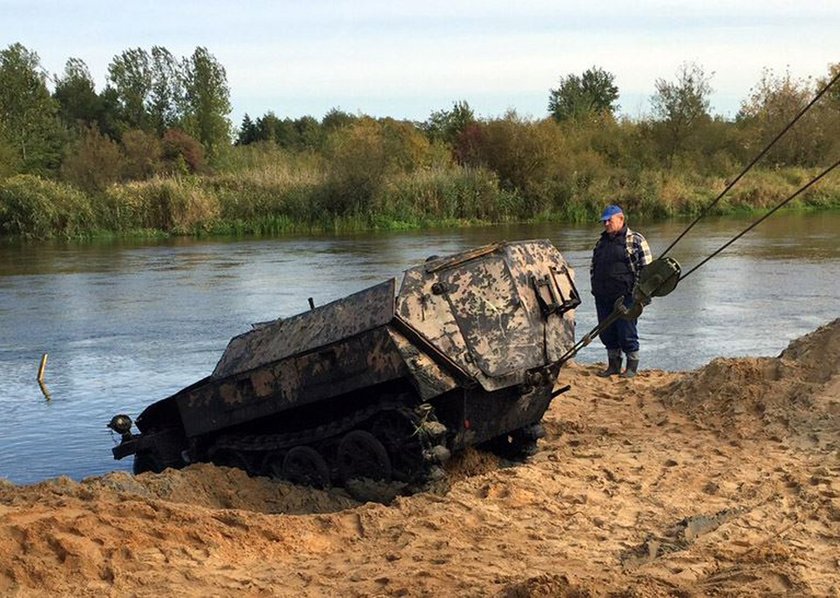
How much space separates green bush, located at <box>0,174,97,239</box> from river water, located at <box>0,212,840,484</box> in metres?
3.01

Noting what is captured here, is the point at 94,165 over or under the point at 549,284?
over

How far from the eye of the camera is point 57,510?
23.2 ft

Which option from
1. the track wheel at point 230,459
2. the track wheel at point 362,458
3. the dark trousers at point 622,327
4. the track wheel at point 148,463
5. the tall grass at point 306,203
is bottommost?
the track wheel at point 148,463

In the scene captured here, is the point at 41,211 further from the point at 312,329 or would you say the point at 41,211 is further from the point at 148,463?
the point at 312,329

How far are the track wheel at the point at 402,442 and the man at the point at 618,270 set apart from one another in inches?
167

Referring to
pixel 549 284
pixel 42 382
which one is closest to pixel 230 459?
pixel 549 284

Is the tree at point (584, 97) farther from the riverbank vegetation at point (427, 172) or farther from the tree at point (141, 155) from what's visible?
the tree at point (141, 155)

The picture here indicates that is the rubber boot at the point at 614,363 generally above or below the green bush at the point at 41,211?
below

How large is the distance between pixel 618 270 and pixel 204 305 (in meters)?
11.0

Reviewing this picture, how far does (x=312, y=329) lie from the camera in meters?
8.33

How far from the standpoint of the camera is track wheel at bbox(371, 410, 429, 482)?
308 inches

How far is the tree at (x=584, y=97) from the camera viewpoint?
62.7 metres

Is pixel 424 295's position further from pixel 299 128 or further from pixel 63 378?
pixel 299 128

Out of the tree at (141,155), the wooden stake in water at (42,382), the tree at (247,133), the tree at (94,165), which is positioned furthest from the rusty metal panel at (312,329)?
the tree at (247,133)
